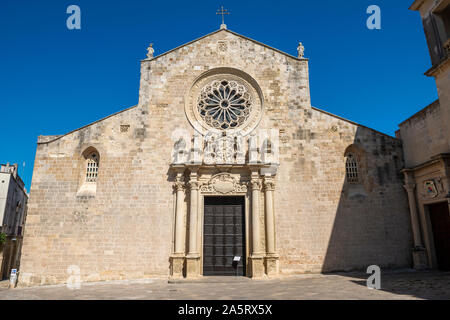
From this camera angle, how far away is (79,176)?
12.9m

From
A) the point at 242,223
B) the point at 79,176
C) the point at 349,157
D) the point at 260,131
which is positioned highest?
the point at 260,131

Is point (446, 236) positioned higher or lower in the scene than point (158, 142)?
lower

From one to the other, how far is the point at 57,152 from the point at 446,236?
16215 millimetres

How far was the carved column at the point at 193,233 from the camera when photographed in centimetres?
1159

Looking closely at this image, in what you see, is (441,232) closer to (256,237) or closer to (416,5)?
(256,237)

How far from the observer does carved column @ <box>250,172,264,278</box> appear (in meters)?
11.6

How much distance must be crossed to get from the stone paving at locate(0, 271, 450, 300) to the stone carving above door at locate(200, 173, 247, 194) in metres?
3.49

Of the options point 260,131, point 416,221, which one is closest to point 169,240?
point 260,131

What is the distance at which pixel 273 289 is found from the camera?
9.10 metres

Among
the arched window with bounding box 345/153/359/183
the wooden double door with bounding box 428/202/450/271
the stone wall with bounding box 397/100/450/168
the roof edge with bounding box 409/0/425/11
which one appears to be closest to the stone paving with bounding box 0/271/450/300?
the wooden double door with bounding box 428/202/450/271

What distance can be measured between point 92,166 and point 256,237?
7.79m

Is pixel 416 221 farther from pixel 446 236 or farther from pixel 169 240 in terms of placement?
pixel 169 240

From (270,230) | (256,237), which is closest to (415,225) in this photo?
(270,230)
